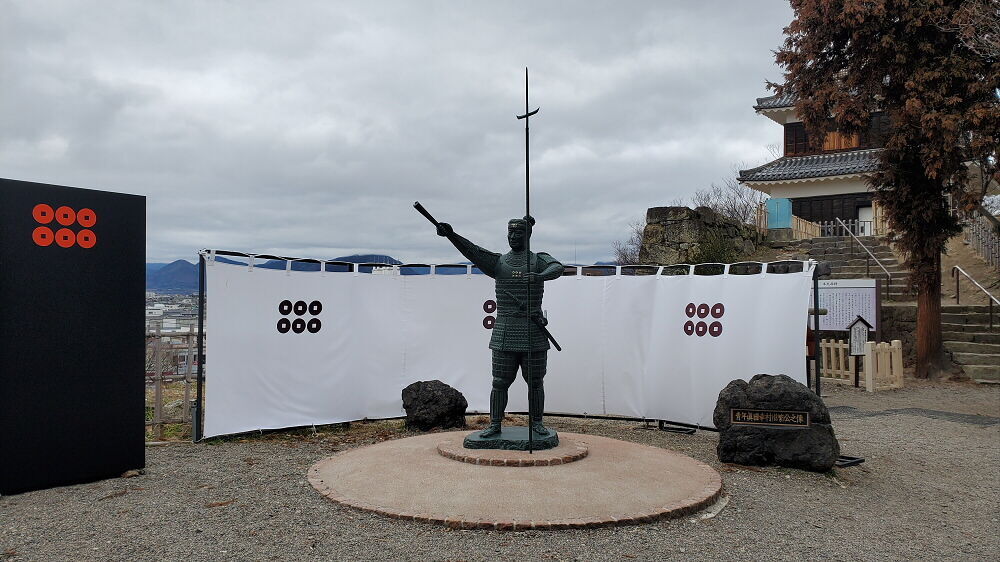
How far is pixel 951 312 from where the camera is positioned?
15.8 metres

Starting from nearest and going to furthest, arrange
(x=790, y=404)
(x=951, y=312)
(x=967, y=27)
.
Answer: (x=790, y=404) → (x=967, y=27) → (x=951, y=312)

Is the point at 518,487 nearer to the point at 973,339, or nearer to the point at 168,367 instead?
the point at 168,367

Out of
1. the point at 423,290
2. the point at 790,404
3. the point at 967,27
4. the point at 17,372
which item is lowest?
the point at 790,404

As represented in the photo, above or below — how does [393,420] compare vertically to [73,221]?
below

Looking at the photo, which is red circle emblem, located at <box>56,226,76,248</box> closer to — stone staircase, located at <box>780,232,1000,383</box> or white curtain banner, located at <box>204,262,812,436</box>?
white curtain banner, located at <box>204,262,812,436</box>

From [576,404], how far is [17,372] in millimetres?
6319

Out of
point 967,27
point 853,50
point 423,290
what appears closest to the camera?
point 423,290

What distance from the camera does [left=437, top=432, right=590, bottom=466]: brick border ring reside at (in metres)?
5.77

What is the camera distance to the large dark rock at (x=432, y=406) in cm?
809

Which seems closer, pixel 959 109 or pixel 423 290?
pixel 423 290

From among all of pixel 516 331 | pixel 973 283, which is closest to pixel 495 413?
pixel 516 331

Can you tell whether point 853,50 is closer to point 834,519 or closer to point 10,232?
point 834,519

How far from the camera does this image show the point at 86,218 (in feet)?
18.6

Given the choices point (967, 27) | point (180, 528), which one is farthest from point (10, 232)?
point (967, 27)
